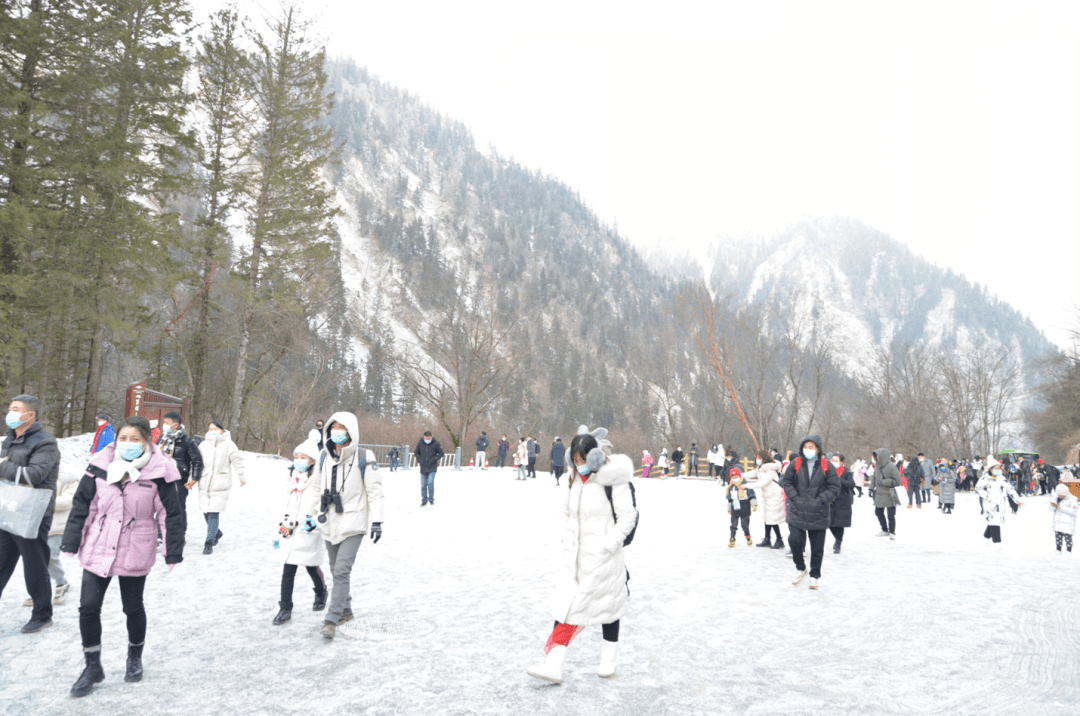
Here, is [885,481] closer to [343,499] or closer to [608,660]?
[608,660]

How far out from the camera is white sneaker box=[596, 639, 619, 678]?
436 cm

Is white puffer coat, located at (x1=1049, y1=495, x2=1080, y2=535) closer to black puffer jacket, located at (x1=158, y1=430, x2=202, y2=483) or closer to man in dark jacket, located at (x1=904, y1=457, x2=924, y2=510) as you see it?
man in dark jacket, located at (x1=904, y1=457, x2=924, y2=510)

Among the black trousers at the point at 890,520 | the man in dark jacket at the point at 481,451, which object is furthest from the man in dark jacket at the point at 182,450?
the man in dark jacket at the point at 481,451

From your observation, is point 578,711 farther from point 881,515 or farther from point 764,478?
point 881,515

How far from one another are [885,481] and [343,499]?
11.0 m

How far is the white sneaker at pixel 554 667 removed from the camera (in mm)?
4152

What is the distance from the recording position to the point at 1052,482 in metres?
35.1

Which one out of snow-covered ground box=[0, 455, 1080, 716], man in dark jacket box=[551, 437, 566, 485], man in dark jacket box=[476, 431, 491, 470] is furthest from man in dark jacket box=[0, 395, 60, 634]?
man in dark jacket box=[476, 431, 491, 470]

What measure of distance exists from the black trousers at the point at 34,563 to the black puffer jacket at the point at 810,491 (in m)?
7.06

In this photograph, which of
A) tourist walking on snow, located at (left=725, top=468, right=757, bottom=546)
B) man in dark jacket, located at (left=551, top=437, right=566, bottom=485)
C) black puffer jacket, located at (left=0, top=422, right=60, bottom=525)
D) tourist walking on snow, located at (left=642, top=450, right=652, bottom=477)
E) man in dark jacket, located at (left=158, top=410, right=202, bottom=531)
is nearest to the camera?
black puffer jacket, located at (left=0, top=422, right=60, bottom=525)

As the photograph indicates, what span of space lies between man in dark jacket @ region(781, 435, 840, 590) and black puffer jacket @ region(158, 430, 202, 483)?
7.09 metres

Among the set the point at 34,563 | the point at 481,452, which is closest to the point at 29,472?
the point at 34,563

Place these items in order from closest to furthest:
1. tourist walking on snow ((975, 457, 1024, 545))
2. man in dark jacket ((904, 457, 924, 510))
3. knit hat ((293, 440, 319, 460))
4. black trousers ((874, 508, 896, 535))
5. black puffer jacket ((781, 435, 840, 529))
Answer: knit hat ((293, 440, 319, 460)), black puffer jacket ((781, 435, 840, 529)), tourist walking on snow ((975, 457, 1024, 545)), black trousers ((874, 508, 896, 535)), man in dark jacket ((904, 457, 924, 510))

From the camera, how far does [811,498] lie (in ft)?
24.2
